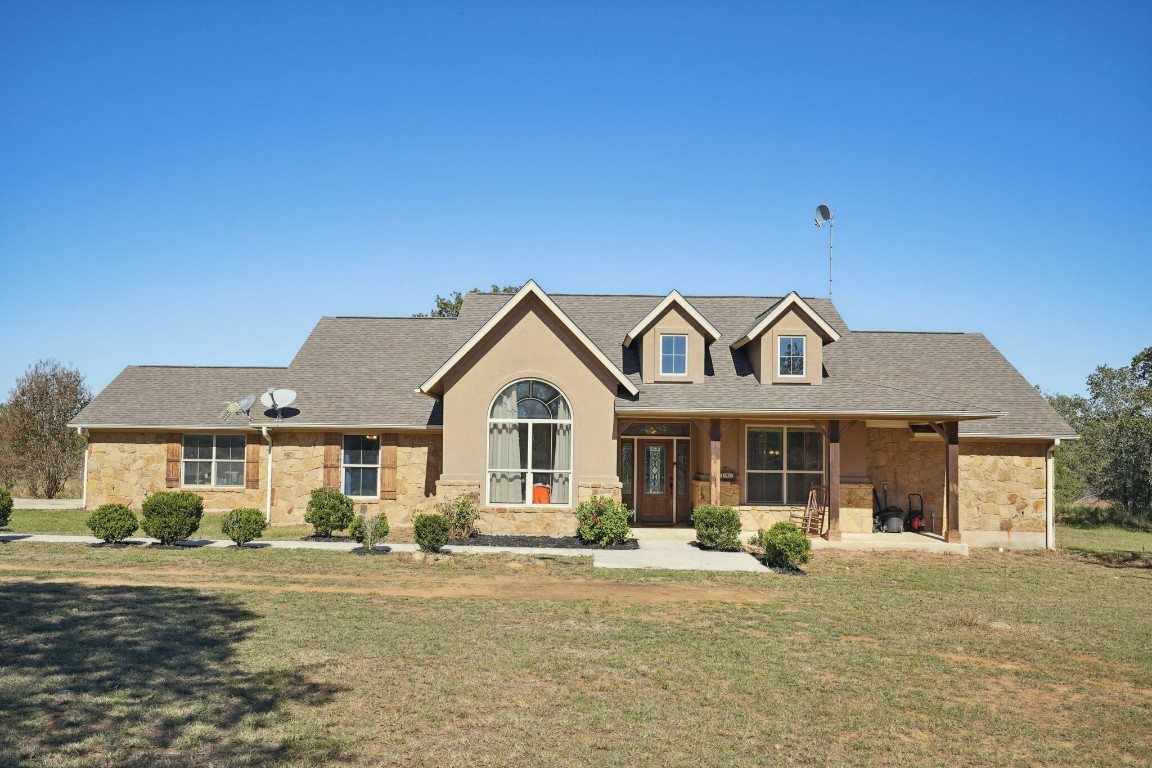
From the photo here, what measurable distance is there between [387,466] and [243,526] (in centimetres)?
522

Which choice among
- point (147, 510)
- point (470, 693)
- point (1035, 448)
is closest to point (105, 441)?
point (147, 510)

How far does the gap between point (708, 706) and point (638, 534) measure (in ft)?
42.7

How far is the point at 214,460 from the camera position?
923 inches

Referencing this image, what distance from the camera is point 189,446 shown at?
23.5 m

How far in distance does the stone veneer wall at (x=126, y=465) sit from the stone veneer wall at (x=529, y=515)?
28.0 feet

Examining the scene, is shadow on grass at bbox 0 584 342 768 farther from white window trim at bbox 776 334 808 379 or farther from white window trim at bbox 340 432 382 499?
white window trim at bbox 776 334 808 379

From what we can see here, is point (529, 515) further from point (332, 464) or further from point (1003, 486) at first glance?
point (1003, 486)

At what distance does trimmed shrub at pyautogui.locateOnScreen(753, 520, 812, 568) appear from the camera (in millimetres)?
16219

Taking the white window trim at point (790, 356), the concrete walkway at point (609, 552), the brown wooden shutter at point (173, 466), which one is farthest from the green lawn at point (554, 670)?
the brown wooden shutter at point (173, 466)

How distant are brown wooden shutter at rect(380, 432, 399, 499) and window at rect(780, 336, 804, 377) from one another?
34.1 feet

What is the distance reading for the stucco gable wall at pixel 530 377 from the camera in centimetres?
1992

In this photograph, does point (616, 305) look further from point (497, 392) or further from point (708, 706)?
point (708, 706)

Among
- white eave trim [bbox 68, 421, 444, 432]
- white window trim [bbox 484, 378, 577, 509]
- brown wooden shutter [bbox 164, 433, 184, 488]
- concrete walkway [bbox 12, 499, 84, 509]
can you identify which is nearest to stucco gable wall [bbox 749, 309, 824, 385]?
white window trim [bbox 484, 378, 577, 509]

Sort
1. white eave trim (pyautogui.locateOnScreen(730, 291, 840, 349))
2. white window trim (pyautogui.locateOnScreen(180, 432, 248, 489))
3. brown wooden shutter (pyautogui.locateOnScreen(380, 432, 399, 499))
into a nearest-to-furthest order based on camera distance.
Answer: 1. white eave trim (pyautogui.locateOnScreen(730, 291, 840, 349))
2. brown wooden shutter (pyautogui.locateOnScreen(380, 432, 399, 499))
3. white window trim (pyautogui.locateOnScreen(180, 432, 248, 489))
